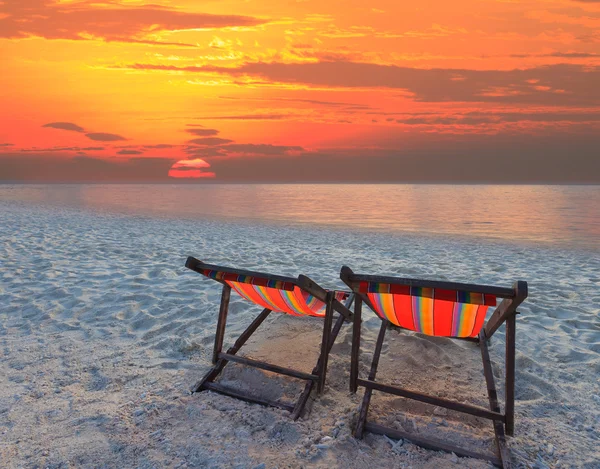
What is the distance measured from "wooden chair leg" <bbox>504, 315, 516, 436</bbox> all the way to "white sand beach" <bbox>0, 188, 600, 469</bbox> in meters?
0.18

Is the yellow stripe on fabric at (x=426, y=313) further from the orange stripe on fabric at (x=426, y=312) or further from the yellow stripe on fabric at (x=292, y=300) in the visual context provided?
the yellow stripe on fabric at (x=292, y=300)

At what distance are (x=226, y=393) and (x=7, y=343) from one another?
7.80 feet

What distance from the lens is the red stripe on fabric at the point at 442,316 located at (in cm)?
280

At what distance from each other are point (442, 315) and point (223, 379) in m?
1.78

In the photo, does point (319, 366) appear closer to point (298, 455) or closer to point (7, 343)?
point (298, 455)

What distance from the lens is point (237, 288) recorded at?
3451mm

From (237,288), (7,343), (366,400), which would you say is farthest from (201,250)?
(366,400)

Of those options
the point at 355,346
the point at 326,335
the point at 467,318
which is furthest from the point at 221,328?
the point at 467,318

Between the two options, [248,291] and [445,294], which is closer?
[445,294]

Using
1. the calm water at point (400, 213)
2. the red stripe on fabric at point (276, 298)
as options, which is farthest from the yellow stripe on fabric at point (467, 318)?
the calm water at point (400, 213)

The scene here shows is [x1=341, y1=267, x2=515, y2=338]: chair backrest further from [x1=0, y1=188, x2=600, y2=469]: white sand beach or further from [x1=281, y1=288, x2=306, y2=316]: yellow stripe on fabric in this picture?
[x1=0, y1=188, x2=600, y2=469]: white sand beach

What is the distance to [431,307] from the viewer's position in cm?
291

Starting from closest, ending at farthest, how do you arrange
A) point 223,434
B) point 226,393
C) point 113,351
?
point 223,434 → point 226,393 → point 113,351

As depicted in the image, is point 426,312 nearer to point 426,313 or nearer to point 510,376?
point 426,313
